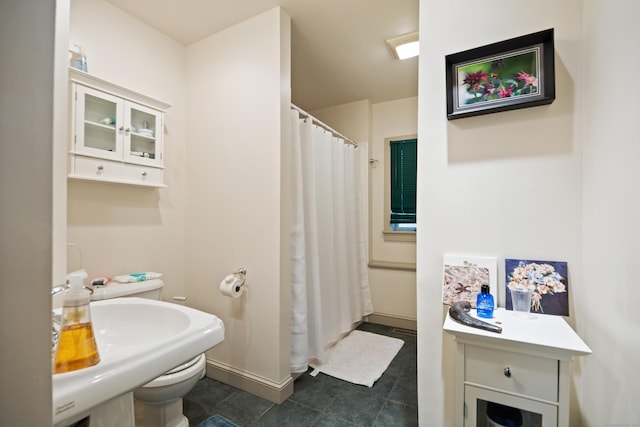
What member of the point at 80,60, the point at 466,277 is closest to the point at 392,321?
the point at 466,277

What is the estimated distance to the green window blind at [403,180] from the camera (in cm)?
301

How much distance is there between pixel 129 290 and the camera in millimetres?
1587

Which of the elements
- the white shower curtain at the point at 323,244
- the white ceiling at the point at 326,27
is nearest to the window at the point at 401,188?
the white shower curtain at the point at 323,244

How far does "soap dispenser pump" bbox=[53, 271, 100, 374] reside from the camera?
25.2 inches

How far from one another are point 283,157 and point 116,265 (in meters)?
1.27

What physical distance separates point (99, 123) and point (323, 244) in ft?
5.85

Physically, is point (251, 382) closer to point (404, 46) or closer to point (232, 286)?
point (232, 286)

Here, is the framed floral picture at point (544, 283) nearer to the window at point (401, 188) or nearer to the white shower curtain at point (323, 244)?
the white shower curtain at point (323, 244)

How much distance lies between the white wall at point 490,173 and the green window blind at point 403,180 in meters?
1.76

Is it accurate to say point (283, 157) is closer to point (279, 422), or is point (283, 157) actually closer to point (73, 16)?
point (73, 16)

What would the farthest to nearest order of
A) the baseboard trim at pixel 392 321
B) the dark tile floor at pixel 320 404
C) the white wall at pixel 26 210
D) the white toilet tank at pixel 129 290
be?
the baseboard trim at pixel 392 321, the dark tile floor at pixel 320 404, the white toilet tank at pixel 129 290, the white wall at pixel 26 210

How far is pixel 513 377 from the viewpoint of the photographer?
0.90 meters

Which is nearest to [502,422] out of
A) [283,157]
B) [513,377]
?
[513,377]

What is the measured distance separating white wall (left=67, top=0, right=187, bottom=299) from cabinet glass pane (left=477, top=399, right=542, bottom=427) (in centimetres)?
203
